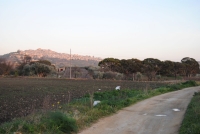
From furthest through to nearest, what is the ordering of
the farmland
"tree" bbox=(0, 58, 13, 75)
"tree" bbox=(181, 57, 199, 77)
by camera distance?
"tree" bbox=(181, 57, 199, 77) < "tree" bbox=(0, 58, 13, 75) < the farmland

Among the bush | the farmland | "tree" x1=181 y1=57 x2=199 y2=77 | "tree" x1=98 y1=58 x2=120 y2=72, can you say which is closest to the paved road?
the bush

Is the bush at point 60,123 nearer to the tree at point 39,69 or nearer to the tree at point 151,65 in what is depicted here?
the tree at point 151,65

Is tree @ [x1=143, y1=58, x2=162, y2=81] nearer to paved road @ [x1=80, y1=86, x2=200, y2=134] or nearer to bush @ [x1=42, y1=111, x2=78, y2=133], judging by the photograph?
paved road @ [x1=80, y1=86, x2=200, y2=134]

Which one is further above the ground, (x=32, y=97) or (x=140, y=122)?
(x=32, y=97)

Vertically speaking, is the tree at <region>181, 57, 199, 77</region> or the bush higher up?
the tree at <region>181, 57, 199, 77</region>

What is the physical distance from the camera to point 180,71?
319 ft

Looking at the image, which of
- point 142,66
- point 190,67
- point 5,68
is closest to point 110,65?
point 142,66

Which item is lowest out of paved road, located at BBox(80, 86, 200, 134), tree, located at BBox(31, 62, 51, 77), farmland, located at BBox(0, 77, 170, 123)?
paved road, located at BBox(80, 86, 200, 134)

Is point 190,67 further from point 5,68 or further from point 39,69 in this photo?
point 5,68

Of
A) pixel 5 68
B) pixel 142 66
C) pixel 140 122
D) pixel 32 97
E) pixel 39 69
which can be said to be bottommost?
pixel 140 122

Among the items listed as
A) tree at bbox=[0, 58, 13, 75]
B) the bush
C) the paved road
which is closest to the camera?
the bush

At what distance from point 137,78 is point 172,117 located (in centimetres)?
5789

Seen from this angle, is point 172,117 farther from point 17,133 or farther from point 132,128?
point 17,133

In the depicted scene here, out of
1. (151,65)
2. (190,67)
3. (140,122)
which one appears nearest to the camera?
(140,122)
